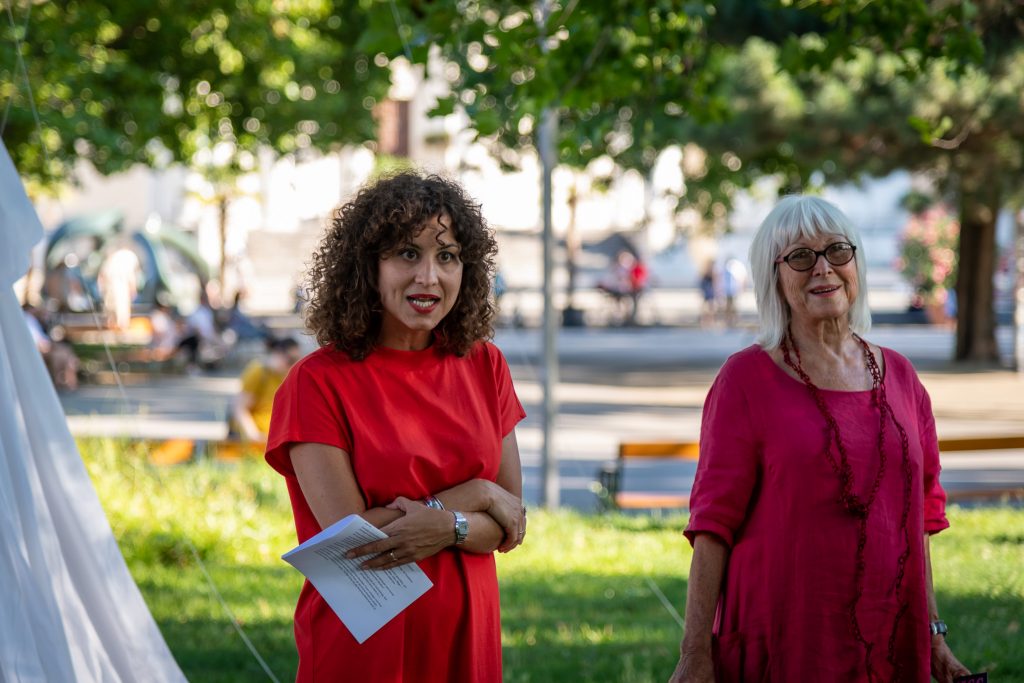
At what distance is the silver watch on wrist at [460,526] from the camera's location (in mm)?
3062

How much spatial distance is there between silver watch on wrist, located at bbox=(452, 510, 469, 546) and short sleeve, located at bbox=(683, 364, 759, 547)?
509 millimetres

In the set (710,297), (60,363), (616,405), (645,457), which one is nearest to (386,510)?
(645,457)

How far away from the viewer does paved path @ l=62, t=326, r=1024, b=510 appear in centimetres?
1323

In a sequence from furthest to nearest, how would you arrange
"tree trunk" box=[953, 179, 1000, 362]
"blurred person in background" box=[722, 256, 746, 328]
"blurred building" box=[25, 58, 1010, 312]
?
"blurred building" box=[25, 58, 1010, 312]
"blurred person in background" box=[722, 256, 746, 328]
"tree trunk" box=[953, 179, 1000, 362]

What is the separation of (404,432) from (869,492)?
1.02 m

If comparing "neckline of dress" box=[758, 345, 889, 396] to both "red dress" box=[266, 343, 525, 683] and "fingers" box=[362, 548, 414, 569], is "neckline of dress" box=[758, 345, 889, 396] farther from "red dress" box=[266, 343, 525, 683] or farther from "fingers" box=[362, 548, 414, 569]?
"fingers" box=[362, 548, 414, 569]

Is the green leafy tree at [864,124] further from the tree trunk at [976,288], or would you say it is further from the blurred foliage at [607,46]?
the blurred foliage at [607,46]

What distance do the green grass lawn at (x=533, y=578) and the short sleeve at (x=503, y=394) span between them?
2523mm

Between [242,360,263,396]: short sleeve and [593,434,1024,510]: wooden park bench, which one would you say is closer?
[593,434,1024,510]: wooden park bench

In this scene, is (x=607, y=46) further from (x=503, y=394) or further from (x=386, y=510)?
(x=386, y=510)

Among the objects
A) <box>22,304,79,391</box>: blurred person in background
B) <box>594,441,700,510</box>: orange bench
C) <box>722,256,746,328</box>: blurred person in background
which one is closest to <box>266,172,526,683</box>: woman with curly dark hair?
<box>594,441,700,510</box>: orange bench

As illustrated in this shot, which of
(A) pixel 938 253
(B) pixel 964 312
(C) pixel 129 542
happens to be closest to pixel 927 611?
(C) pixel 129 542

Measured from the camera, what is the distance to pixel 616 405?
63.0 feet

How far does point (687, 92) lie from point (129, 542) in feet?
13.4
